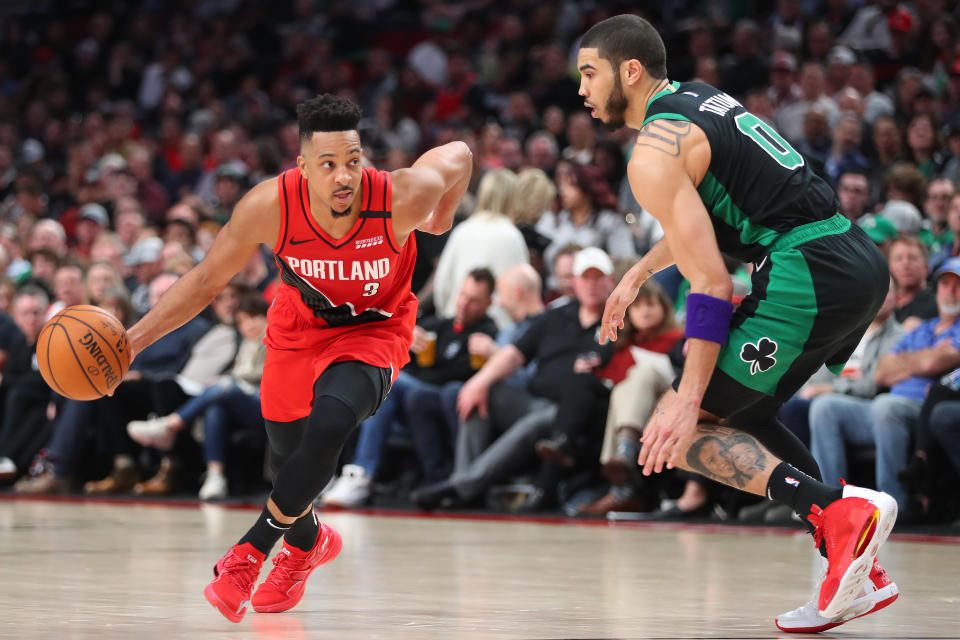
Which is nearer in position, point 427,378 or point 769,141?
point 769,141

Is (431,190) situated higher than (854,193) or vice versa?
(431,190)

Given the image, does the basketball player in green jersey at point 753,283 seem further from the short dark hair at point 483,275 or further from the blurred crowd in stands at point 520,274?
the short dark hair at point 483,275

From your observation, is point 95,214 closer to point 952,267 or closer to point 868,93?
point 868,93

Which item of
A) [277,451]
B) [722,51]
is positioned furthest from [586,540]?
[722,51]

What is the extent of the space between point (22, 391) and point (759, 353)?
782 cm

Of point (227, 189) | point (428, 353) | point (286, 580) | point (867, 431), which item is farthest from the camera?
point (227, 189)

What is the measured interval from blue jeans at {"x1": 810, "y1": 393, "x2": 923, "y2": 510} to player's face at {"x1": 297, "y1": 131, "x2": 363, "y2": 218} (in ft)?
13.0

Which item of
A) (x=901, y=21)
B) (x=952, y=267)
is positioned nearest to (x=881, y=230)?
(x=952, y=267)

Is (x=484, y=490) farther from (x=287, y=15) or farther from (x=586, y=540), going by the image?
(x=287, y=15)

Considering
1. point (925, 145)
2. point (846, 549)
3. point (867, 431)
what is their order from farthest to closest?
1. point (925, 145)
2. point (867, 431)
3. point (846, 549)

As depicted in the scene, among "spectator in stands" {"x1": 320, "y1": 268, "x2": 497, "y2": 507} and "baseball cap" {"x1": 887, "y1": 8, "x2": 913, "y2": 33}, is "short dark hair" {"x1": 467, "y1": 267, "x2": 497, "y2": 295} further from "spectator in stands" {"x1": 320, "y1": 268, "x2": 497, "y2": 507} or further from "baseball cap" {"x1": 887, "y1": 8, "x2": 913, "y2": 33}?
"baseball cap" {"x1": 887, "y1": 8, "x2": 913, "y2": 33}

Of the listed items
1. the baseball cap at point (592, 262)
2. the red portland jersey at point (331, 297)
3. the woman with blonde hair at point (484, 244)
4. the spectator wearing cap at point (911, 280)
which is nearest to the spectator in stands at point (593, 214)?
the woman with blonde hair at point (484, 244)

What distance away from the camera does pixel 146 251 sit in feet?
37.5

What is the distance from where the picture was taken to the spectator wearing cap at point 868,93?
11.0 metres
